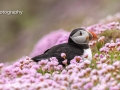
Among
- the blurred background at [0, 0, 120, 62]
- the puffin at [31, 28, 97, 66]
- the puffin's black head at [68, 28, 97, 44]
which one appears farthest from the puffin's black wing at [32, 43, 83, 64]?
the blurred background at [0, 0, 120, 62]

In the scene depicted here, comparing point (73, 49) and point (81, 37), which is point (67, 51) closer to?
point (73, 49)

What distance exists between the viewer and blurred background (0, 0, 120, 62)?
32.0m

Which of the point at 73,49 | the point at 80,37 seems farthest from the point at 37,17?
the point at 73,49

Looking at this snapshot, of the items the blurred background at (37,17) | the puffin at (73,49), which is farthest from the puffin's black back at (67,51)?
the blurred background at (37,17)

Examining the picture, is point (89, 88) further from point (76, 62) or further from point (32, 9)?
point (32, 9)

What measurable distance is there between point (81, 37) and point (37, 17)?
31.4 metres

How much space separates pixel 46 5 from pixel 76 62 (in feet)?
113

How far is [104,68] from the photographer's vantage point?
7883 millimetres

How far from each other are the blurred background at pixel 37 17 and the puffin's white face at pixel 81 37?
1914 cm

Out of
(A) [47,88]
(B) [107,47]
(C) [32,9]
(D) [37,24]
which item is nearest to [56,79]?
(A) [47,88]

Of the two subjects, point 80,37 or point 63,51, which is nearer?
point 63,51

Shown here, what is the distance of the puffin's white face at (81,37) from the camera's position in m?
10.1

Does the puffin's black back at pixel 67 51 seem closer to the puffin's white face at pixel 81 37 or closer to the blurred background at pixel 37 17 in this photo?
the puffin's white face at pixel 81 37

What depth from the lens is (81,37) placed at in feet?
33.1
